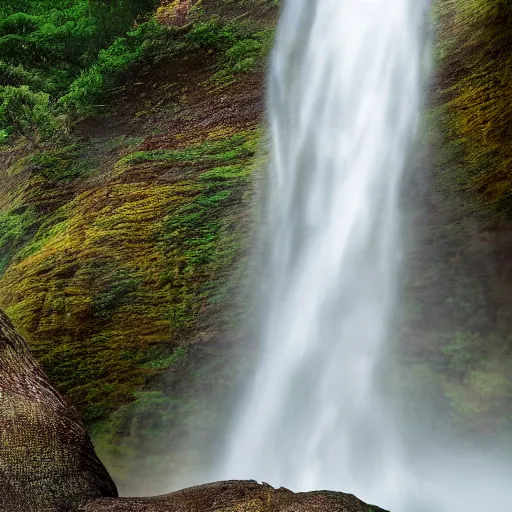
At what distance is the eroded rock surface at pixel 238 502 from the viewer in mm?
3561

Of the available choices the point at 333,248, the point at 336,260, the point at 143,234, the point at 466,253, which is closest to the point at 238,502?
the point at 466,253

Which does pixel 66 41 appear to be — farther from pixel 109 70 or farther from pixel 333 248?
pixel 333 248

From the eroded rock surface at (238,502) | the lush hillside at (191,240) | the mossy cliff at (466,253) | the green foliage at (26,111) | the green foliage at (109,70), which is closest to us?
the eroded rock surface at (238,502)

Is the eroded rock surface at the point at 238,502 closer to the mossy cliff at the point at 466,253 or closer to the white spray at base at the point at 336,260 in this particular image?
the white spray at base at the point at 336,260

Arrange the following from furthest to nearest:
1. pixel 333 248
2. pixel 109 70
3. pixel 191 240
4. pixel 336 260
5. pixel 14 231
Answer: pixel 109 70 < pixel 14 231 < pixel 191 240 < pixel 333 248 < pixel 336 260

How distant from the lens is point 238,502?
372 cm

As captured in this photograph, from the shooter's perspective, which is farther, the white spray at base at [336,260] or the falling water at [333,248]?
the falling water at [333,248]

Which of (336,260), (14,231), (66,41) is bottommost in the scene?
(336,260)

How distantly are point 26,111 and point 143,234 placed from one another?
438cm

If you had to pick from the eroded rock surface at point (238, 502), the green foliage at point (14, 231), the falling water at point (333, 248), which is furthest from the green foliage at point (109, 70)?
the eroded rock surface at point (238, 502)

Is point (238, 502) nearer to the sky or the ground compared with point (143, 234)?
nearer to the ground

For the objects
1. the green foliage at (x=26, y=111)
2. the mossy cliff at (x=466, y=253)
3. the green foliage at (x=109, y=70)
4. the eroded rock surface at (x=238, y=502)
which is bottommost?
the eroded rock surface at (x=238, y=502)

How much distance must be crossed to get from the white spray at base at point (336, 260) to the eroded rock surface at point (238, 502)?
6.83 feet

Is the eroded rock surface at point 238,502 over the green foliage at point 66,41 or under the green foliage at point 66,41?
under
